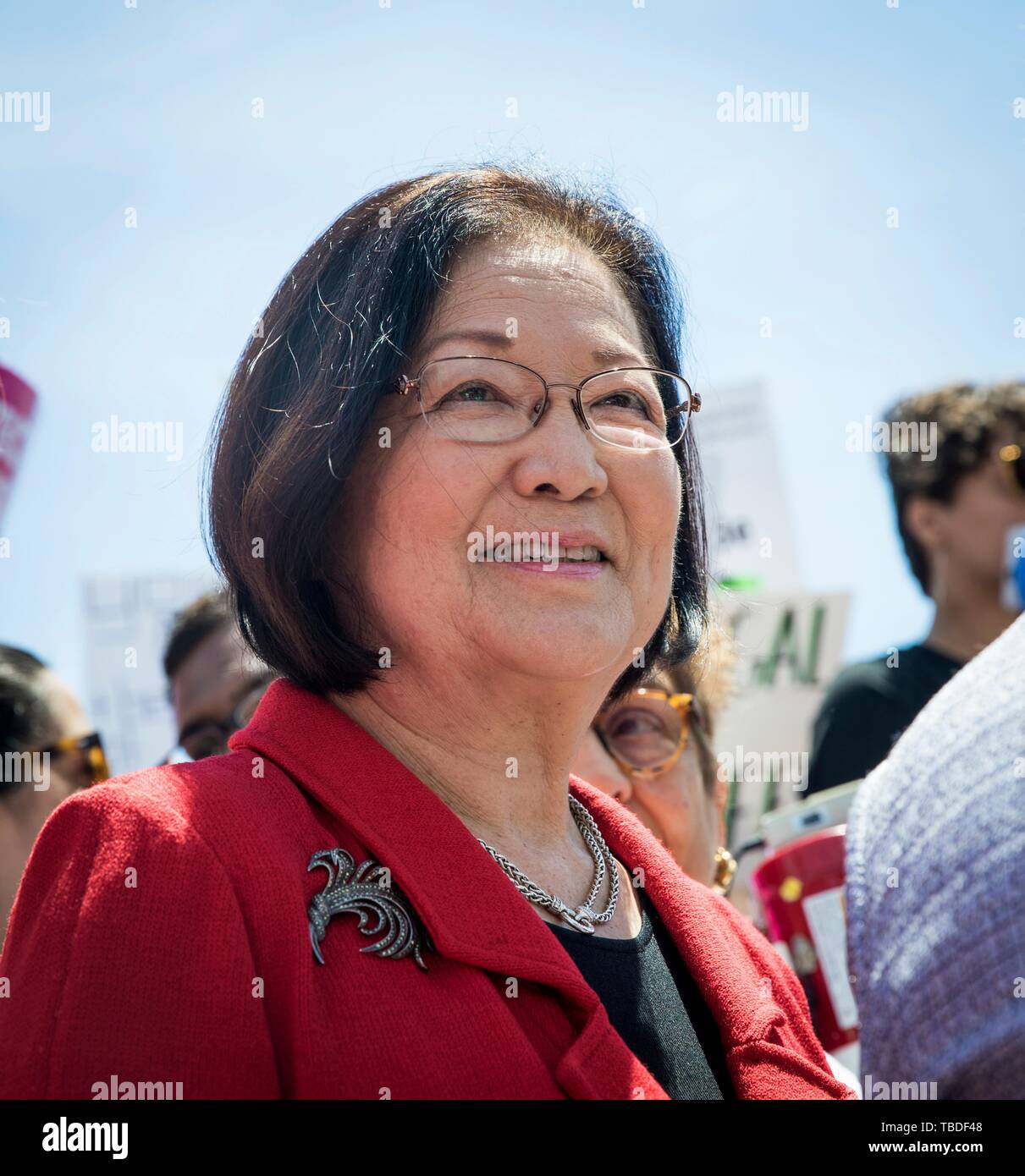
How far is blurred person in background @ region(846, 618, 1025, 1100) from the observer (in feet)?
3.14

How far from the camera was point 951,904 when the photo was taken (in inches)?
38.3

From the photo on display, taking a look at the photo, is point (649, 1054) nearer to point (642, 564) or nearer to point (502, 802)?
point (502, 802)

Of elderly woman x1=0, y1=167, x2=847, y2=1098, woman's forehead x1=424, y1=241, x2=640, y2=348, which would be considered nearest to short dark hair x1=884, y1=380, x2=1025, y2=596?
elderly woman x1=0, y1=167, x2=847, y2=1098

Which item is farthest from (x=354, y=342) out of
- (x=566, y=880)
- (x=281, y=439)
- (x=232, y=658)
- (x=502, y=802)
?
(x=232, y=658)

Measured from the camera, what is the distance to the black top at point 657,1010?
70.3 inches

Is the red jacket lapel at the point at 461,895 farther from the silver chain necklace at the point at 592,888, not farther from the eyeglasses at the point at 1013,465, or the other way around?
Result: the eyeglasses at the point at 1013,465

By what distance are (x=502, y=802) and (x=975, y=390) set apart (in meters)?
2.99

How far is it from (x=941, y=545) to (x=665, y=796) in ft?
5.44

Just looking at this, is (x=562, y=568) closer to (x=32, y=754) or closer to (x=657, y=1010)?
(x=657, y=1010)

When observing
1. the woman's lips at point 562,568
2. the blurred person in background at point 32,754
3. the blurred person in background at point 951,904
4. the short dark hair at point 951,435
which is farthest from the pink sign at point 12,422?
the blurred person in background at point 951,904

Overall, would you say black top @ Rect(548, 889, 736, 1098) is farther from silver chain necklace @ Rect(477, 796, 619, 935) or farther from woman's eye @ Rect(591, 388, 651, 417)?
woman's eye @ Rect(591, 388, 651, 417)

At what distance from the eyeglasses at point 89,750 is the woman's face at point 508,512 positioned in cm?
167

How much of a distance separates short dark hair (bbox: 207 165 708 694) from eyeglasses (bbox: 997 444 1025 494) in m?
2.27

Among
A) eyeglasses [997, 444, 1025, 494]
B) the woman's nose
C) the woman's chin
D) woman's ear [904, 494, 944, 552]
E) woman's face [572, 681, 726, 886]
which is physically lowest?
woman's face [572, 681, 726, 886]
